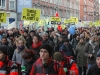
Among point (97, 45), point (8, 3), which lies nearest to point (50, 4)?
point (8, 3)

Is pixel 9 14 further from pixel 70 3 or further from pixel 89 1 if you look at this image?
pixel 89 1

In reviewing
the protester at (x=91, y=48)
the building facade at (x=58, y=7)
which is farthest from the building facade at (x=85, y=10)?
the protester at (x=91, y=48)

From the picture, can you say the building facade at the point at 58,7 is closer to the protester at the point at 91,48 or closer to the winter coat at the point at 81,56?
the winter coat at the point at 81,56

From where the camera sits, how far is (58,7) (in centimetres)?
6194

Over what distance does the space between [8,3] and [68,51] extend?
110ft

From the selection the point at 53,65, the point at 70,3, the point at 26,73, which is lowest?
the point at 26,73

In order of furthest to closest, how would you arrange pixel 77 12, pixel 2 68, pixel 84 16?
pixel 84 16 → pixel 77 12 → pixel 2 68

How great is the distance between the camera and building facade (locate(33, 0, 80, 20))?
51912 mm

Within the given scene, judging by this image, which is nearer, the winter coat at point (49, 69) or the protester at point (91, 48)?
the winter coat at point (49, 69)

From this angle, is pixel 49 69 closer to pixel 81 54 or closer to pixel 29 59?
pixel 29 59

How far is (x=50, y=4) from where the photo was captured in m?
57.0

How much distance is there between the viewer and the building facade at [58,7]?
51912 mm

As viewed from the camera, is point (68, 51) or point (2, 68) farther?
point (68, 51)

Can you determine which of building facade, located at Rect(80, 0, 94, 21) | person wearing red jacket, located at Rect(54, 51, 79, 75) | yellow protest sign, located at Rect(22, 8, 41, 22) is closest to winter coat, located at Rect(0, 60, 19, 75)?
person wearing red jacket, located at Rect(54, 51, 79, 75)
